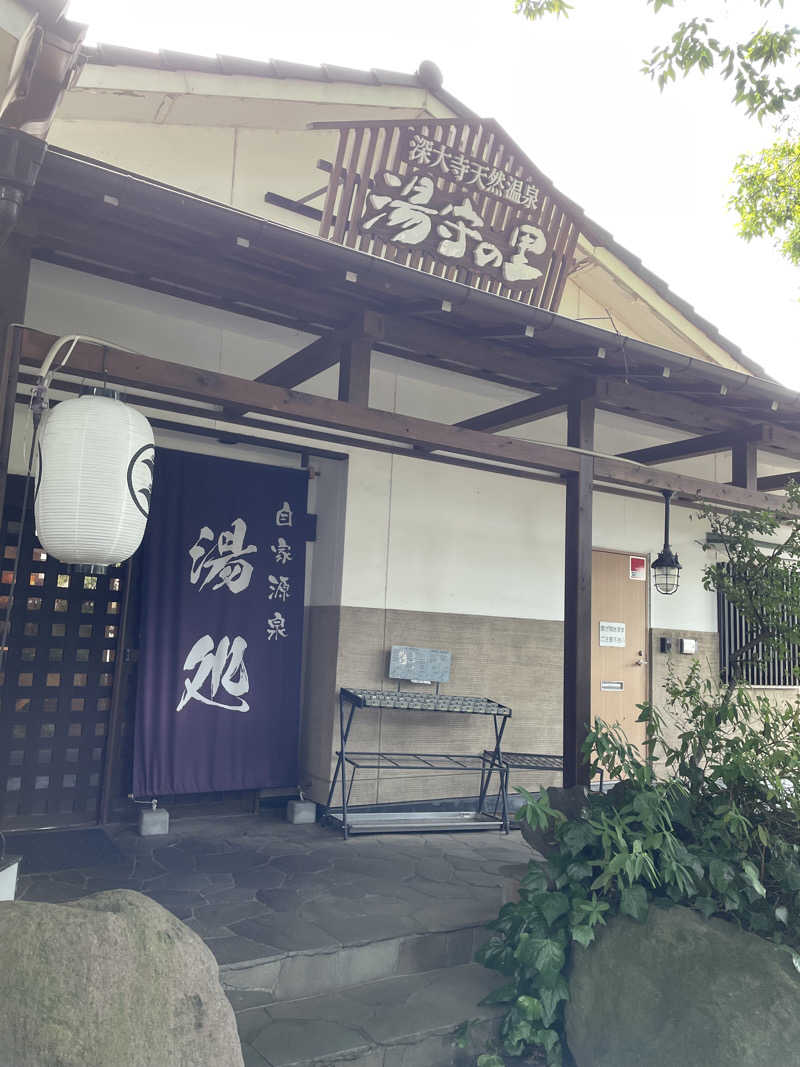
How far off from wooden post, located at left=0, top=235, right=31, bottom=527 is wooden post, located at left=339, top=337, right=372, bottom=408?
1.69m

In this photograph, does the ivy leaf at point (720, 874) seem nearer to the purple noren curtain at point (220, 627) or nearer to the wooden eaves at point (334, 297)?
the wooden eaves at point (334, 297)

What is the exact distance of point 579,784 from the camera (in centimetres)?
471

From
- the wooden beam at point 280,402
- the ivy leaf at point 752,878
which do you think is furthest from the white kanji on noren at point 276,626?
the ivy leaf at point 752,878

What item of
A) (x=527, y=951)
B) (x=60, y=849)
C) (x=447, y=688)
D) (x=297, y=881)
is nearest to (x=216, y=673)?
(x=60, y=849)

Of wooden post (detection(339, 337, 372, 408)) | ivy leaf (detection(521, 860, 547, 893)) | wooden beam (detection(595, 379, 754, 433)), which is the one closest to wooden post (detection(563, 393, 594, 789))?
wooden beam (detection(595, 379, 754, 433))

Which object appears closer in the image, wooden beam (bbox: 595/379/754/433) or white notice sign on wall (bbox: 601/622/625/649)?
wooden beam (bbox: 595/379/754/433)

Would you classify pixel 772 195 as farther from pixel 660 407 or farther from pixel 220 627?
pixel 220 627

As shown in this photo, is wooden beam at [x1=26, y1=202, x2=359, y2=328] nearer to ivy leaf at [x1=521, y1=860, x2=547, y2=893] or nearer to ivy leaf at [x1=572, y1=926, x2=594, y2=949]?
ivy leaf at [x1=521, y1=860, x2=547, y2=893]

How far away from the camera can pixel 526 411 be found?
18.8 feet

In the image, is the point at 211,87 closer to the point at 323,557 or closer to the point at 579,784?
the point at 323,557

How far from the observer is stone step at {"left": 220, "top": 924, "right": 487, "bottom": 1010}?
3605mm

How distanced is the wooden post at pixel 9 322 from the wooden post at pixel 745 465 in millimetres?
5137

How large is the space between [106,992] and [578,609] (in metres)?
3.45

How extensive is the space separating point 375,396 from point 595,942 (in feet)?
15.1
